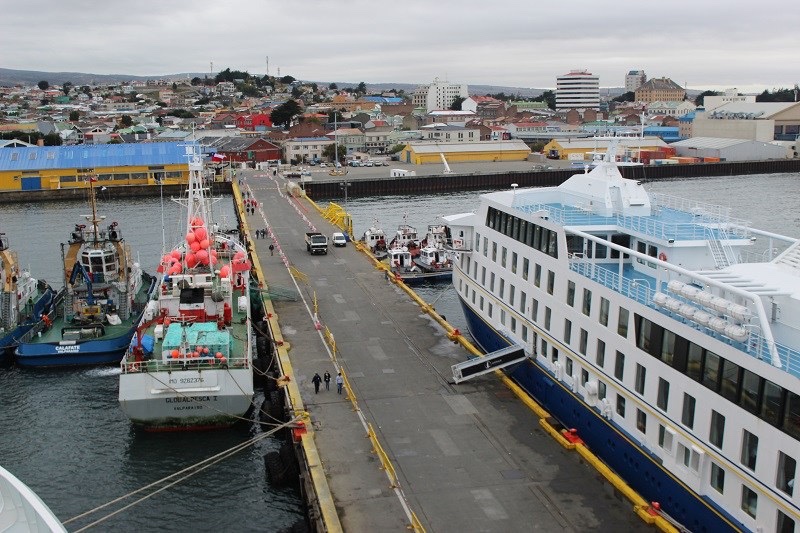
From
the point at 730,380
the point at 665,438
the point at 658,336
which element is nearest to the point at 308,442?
the point at 665,438

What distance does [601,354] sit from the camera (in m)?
22.2

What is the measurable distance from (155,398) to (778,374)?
1836cm

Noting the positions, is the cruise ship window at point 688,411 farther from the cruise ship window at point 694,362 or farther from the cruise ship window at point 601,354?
the cruise ship window at point 601,354

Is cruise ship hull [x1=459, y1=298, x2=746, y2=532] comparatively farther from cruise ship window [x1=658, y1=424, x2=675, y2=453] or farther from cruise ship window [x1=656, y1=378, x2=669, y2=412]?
cruise ship window [x1=656, y1=378, x2=669, y2=412]

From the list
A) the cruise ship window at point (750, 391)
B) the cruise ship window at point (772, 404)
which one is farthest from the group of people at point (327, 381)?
the cruise ship window at point (772, 404)

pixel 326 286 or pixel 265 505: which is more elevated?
pixel 326 286

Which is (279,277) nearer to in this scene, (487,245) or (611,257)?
(487,245)

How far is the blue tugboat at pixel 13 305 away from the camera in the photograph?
116 ft

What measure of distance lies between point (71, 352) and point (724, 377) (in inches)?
1051

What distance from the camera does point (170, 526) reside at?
71.2 ft

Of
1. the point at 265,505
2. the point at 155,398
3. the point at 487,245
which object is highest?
the point at 487,245

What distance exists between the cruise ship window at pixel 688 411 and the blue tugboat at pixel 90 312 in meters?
24.5

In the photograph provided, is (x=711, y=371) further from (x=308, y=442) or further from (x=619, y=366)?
(x=308, y=442)

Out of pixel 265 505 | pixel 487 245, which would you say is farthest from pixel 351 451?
pixel 487 245
